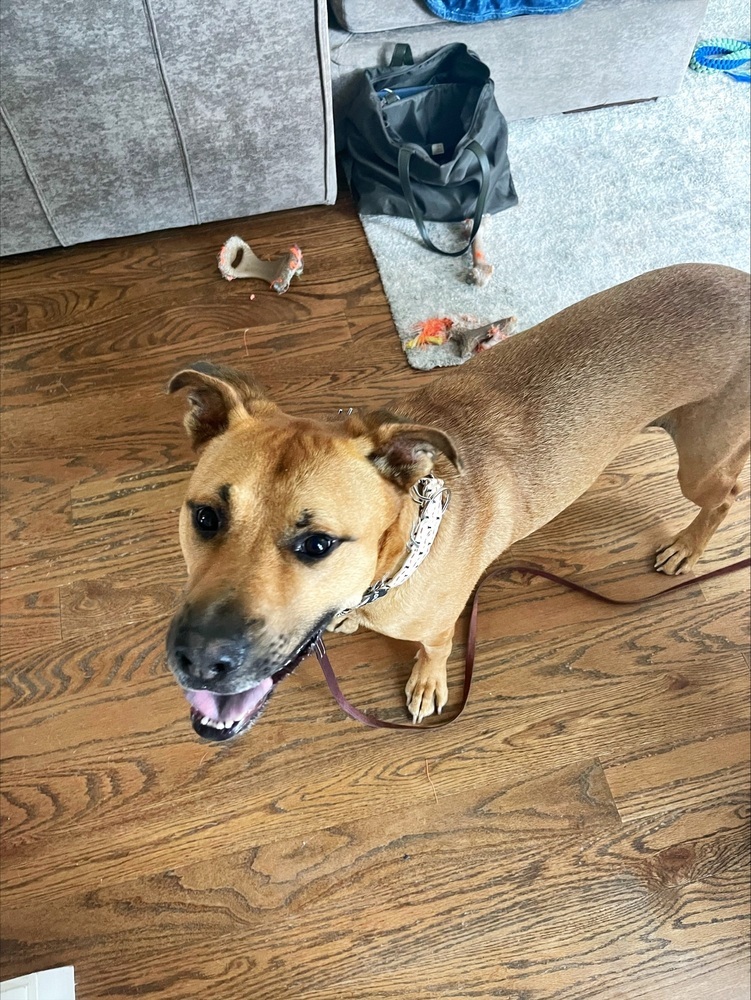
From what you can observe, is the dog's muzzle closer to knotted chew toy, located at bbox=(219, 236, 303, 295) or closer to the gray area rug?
the gray area rug

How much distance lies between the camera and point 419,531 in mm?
1666

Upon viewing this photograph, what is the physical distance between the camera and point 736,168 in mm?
3305

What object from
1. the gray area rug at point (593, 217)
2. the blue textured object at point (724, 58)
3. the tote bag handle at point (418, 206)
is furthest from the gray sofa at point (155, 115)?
the blue textured object at point (724, 58)

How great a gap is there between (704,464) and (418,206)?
1.62 meters

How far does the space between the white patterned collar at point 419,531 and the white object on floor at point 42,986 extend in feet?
4.24

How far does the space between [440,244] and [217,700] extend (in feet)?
7.29

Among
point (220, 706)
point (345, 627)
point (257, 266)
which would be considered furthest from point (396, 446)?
point (257, 266)

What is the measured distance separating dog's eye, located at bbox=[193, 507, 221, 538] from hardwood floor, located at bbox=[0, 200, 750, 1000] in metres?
0.94

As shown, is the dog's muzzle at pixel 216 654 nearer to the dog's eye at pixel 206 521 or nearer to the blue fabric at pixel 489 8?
the dog's eye at pixel 206 521

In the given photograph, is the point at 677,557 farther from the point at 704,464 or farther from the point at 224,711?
the point at 224,711

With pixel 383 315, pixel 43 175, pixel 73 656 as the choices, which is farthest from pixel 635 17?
pixel 73 656

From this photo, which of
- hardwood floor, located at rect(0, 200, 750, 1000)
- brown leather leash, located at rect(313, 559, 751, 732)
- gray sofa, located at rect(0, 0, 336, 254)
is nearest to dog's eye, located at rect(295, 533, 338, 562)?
brown leather leash, located at rect(313, 559, 751, 732)

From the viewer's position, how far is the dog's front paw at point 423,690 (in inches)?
88.0

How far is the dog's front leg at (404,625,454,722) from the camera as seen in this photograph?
221 cm
